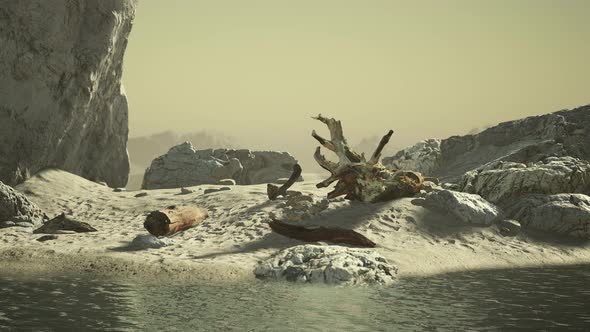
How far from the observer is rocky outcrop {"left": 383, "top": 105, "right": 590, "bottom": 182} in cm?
2622

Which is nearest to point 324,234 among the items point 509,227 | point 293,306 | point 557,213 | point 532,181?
point 509,227

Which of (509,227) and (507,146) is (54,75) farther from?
(507,146)

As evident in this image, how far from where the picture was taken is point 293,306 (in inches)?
402

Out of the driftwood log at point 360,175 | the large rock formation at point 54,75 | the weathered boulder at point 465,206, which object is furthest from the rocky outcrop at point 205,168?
the weathered boulder at point 465,206

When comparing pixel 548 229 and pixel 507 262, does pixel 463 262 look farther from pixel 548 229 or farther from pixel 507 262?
pixel 548 229

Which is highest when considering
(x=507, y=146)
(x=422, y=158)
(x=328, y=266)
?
(x=507, y=146)

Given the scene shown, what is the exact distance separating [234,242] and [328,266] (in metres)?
3.40

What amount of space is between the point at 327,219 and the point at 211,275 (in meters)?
4.79

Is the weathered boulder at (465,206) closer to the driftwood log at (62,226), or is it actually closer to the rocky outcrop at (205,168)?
the driftwood log at (62,226)

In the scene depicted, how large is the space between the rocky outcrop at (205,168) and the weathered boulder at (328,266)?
1414 cm

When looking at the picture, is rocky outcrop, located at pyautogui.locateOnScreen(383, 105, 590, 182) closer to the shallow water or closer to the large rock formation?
the large rock formation

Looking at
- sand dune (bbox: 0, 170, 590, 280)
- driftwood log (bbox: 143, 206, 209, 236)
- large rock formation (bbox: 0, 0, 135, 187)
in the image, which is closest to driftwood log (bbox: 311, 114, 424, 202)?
sand dune (bbox: 0, 170, 590, 280)

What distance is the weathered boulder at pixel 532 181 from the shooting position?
18859mm

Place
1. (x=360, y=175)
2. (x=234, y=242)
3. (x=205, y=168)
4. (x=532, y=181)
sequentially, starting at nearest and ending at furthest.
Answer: (x=234, y=242) → (x=360, y=175) → (x=532, y=181) → (x=205, y=168)
